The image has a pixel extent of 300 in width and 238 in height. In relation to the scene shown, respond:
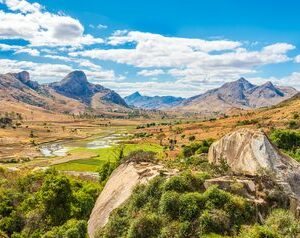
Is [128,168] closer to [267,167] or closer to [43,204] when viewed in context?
[43,204]

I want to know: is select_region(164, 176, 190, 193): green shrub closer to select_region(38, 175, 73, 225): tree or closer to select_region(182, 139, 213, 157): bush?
select_region(38, 175, 73, 225): tree

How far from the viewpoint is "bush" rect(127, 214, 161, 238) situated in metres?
36.8

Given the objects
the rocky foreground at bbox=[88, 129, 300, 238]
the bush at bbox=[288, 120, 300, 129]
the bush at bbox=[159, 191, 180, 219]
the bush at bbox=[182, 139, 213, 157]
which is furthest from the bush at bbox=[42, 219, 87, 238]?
the bush at bbox=[288, 120, 300, 129]

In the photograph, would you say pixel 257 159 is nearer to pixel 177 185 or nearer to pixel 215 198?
pixel 177 185

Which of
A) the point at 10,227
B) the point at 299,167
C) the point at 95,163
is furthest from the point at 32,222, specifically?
the point at 95,163

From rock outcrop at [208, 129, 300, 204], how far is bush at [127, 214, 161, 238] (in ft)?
56.2

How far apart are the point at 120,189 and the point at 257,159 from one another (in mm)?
19158

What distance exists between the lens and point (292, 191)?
49344 millimetres

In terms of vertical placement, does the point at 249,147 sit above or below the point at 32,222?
above

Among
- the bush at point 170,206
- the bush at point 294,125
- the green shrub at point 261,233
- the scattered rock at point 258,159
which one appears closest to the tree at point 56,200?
the bush at point 170,206

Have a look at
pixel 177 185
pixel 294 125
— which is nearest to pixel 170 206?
pixel 177 185

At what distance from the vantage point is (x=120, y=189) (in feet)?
169

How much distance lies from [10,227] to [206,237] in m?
36.5

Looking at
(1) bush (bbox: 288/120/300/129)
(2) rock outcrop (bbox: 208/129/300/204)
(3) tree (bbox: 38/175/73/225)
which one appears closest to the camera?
(2) rock outcrop (bbox: 208/129/300/204)
